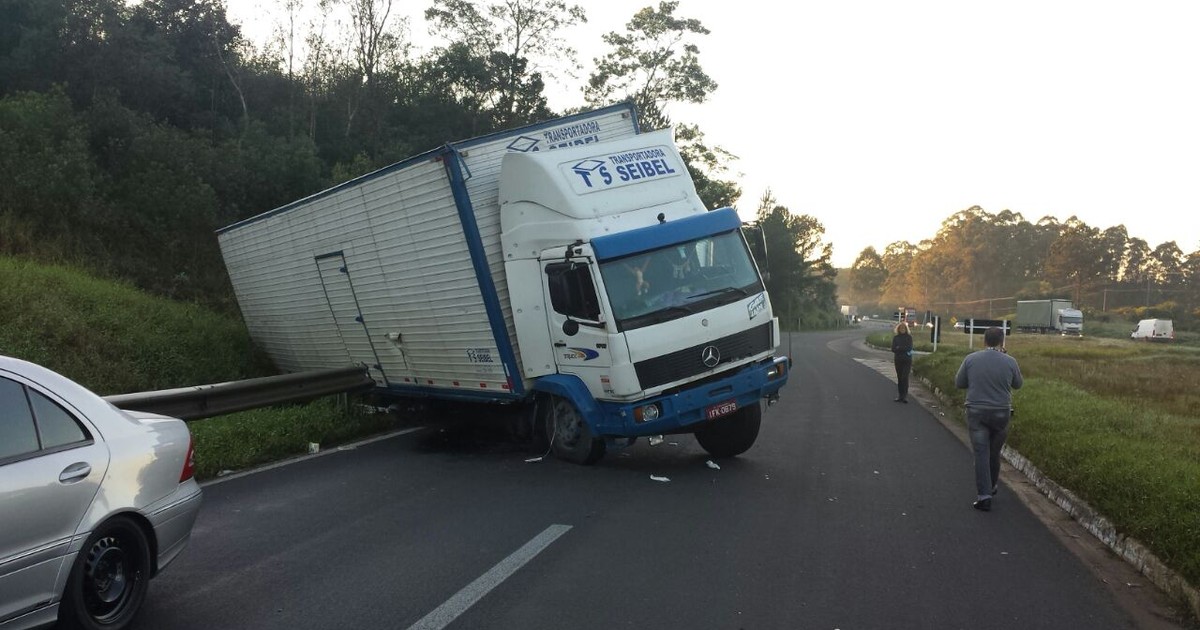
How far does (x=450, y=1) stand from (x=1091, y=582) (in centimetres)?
4001

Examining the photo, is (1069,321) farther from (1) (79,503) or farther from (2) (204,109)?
(1) (79,503)

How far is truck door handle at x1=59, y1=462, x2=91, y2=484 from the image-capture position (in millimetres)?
4160

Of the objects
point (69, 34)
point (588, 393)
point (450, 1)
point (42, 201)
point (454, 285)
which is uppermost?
point (450, 1)

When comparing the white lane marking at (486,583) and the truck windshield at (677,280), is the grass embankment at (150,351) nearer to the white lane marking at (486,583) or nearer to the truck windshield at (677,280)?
the white lane marking at (486,583)

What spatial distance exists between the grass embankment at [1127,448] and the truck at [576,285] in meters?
3.22

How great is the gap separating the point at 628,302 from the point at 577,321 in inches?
23.9

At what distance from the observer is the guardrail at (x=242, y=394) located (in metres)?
9.26

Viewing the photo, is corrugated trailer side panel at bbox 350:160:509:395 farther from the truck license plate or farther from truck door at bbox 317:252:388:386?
the truck license plate

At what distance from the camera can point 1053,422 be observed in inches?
443

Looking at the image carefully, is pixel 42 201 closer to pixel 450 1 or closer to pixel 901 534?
pixel 901 534

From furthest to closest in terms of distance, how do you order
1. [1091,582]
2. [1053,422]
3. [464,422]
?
[464,422] < [1053,422] < [1091,582]

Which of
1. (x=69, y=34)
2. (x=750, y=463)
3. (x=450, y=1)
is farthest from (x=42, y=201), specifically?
(x=450, y=1)

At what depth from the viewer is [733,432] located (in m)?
10.1

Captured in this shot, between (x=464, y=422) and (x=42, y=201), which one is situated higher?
(x=42, y=201)
